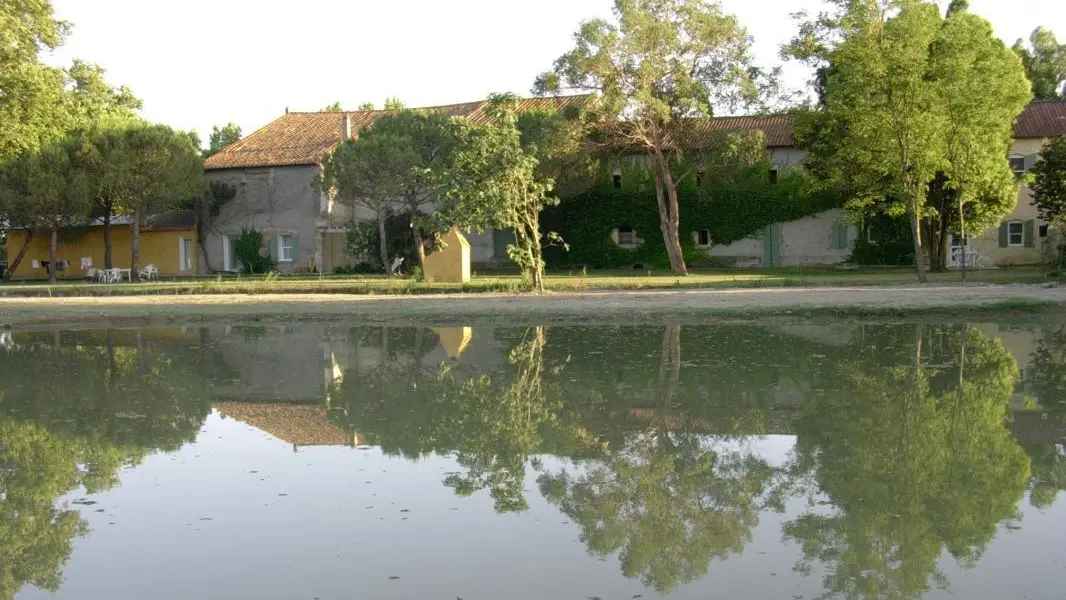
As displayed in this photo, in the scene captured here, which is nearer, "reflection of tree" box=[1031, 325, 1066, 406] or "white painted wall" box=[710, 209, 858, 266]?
"reflection of tree" box=[1031, 325, 1066, 406]

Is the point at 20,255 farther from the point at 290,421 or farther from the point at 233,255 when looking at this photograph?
the point at 290,421

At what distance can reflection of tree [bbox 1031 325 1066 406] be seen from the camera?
1029 centimetres

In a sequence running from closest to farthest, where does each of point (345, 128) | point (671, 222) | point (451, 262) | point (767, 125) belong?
point (451, 262)
point (671, 222)
point (767, 125)
point (345, 128)

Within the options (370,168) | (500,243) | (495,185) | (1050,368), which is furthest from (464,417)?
(500,243)

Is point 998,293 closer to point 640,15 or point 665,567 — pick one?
point 640,15

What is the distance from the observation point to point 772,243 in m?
41.8

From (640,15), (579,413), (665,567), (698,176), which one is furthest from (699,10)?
(665,567)

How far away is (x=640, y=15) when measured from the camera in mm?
31984

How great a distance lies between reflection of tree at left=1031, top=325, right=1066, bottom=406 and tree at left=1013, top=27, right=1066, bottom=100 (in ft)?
121

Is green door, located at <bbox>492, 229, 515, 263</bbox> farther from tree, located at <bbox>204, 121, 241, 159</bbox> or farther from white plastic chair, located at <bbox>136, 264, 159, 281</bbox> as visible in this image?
A: tree, located at <bbox>204, 121, 241, 159</bbox>

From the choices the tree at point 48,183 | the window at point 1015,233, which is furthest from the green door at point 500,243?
the window at point 1015,233

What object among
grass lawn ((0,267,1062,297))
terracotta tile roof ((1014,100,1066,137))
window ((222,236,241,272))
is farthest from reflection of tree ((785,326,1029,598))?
window ((222,236,241,272))

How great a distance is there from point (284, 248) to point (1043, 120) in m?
32.5

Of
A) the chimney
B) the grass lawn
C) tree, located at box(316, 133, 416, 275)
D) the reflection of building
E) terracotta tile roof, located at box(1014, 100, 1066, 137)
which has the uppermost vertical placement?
the chimney
